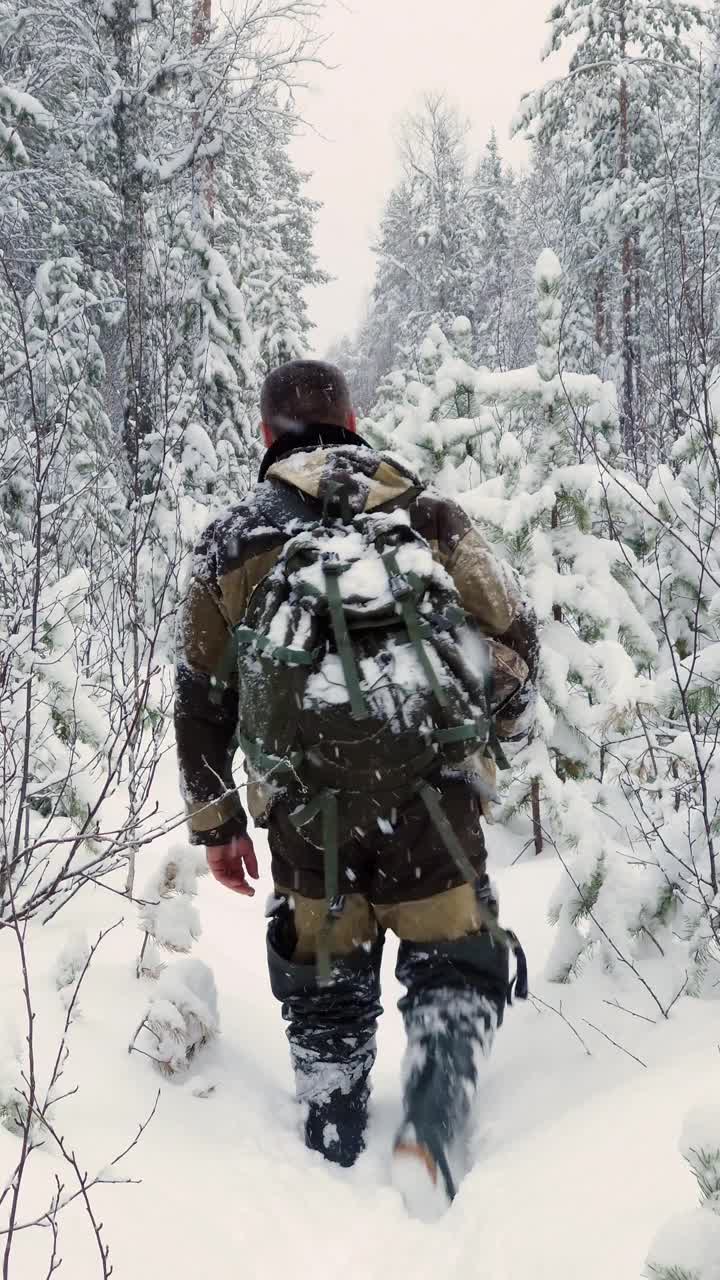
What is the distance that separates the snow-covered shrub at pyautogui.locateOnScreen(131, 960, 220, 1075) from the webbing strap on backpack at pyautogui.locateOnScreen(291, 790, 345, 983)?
51 centimetres

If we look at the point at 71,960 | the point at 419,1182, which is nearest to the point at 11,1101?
the point at 71,960

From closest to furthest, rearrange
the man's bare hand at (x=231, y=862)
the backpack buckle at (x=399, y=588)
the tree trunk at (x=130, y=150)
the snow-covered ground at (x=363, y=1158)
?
the snow-covered ground at (x=363, y=1158), the backpack buckle at (x=399, y=588), the man's bare hand at (x=231, y=862), the tree trunk at (x=130, y=150)

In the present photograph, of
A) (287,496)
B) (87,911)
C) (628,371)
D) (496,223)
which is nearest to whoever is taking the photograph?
(287,496)

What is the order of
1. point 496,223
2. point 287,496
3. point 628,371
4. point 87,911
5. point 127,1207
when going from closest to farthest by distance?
point 127,1207
point 287,496
point 87,911
point 628,371
point 496,223

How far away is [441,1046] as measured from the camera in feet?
6.84

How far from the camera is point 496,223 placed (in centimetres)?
3291

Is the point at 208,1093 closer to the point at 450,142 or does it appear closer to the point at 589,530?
the point at 589,530

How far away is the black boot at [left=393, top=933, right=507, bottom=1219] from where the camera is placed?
6.31 feet

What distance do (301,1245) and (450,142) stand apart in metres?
33.5

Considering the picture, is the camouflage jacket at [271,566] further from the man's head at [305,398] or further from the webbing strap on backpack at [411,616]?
the webbing strap on backpack at [411,616]

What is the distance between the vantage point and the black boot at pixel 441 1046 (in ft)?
6.31

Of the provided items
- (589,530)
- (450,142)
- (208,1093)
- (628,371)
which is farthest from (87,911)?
(450,142)

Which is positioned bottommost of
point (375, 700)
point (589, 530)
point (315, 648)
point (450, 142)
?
point (589, 530)

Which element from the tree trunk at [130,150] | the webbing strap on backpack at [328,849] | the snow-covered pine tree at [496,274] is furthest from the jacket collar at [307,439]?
the snow-covered pine tree at [496,274]
